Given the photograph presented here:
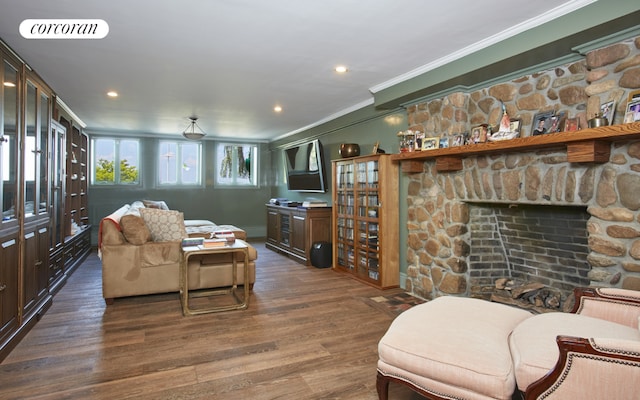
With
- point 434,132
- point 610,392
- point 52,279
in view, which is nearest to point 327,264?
point 434,132

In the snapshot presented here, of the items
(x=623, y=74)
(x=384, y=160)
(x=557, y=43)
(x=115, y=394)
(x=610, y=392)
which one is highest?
(x=557, y=43)

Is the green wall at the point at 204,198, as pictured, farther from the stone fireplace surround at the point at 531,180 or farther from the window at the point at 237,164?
the stone fireplace surround at the point at 531,180

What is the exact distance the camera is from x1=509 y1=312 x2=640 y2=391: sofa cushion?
58.7 inches

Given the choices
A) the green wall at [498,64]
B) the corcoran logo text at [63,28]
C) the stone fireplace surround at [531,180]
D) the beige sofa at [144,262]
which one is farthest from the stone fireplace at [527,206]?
the corcoran logo text at [63,28]

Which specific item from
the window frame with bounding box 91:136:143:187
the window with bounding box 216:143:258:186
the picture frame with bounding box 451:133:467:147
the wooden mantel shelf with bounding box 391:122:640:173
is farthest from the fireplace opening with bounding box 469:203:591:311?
the window frame with bounding box 91:136:143:187

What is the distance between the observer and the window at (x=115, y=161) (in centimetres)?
759

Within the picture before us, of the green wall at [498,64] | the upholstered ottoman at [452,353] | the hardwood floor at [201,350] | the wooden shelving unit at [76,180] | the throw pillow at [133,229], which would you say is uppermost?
the green wall at [498,64]

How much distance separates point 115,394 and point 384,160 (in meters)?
3.35

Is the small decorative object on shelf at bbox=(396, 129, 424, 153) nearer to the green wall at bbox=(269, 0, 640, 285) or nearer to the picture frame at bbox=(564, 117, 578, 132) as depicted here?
the green wall at bbox=(269, 0, 640, 285)

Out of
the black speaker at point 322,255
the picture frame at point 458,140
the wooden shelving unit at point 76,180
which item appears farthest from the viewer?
the black speaker at point 322,255

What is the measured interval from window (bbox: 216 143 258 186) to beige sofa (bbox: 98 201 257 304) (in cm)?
455

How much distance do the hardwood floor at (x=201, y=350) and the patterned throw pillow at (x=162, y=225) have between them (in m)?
0.65

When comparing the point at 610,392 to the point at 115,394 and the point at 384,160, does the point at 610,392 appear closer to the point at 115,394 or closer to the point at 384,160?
the point at 115,394

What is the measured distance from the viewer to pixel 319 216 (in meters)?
5.82
